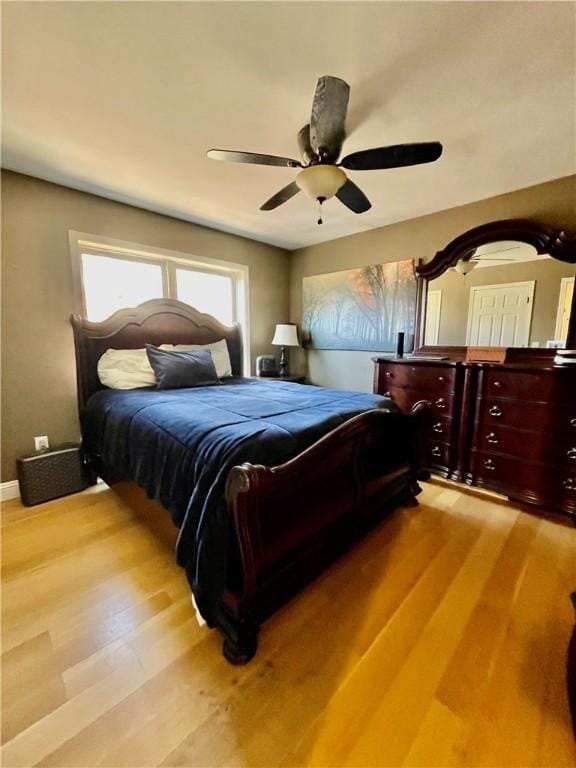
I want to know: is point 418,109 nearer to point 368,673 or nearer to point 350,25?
point 350,25

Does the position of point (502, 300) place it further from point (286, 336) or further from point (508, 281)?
point (286, 336)

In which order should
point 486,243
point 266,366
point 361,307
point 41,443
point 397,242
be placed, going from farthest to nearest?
point 266,366, point 361,307, point 397,242, point 486,243, point 41,443

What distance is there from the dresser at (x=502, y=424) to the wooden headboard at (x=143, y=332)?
1.95 m

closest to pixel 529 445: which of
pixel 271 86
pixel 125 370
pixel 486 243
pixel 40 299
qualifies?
pixel 486 243

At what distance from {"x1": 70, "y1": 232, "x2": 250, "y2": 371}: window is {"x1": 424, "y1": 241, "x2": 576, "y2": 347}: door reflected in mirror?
2221 mm

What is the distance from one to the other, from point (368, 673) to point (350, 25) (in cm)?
245

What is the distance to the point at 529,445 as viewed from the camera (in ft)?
7.47

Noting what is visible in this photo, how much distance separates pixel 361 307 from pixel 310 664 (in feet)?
10.4

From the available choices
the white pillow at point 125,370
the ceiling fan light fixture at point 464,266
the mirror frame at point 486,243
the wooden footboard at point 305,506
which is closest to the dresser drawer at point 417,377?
the mirror frame at point 486,243

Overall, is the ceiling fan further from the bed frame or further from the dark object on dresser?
the dark object on dresser

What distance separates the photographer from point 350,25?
1.20m

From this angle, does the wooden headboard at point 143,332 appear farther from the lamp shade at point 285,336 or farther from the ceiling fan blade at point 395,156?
the ceiling fan blade at point 395,156

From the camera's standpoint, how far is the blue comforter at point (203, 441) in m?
1.21

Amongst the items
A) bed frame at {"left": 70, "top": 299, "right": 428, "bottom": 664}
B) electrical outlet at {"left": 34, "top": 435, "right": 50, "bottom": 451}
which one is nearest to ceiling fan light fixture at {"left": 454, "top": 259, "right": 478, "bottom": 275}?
bed frame at {"left": 70, "top": 299, "right": 428, "bottom": 664}
